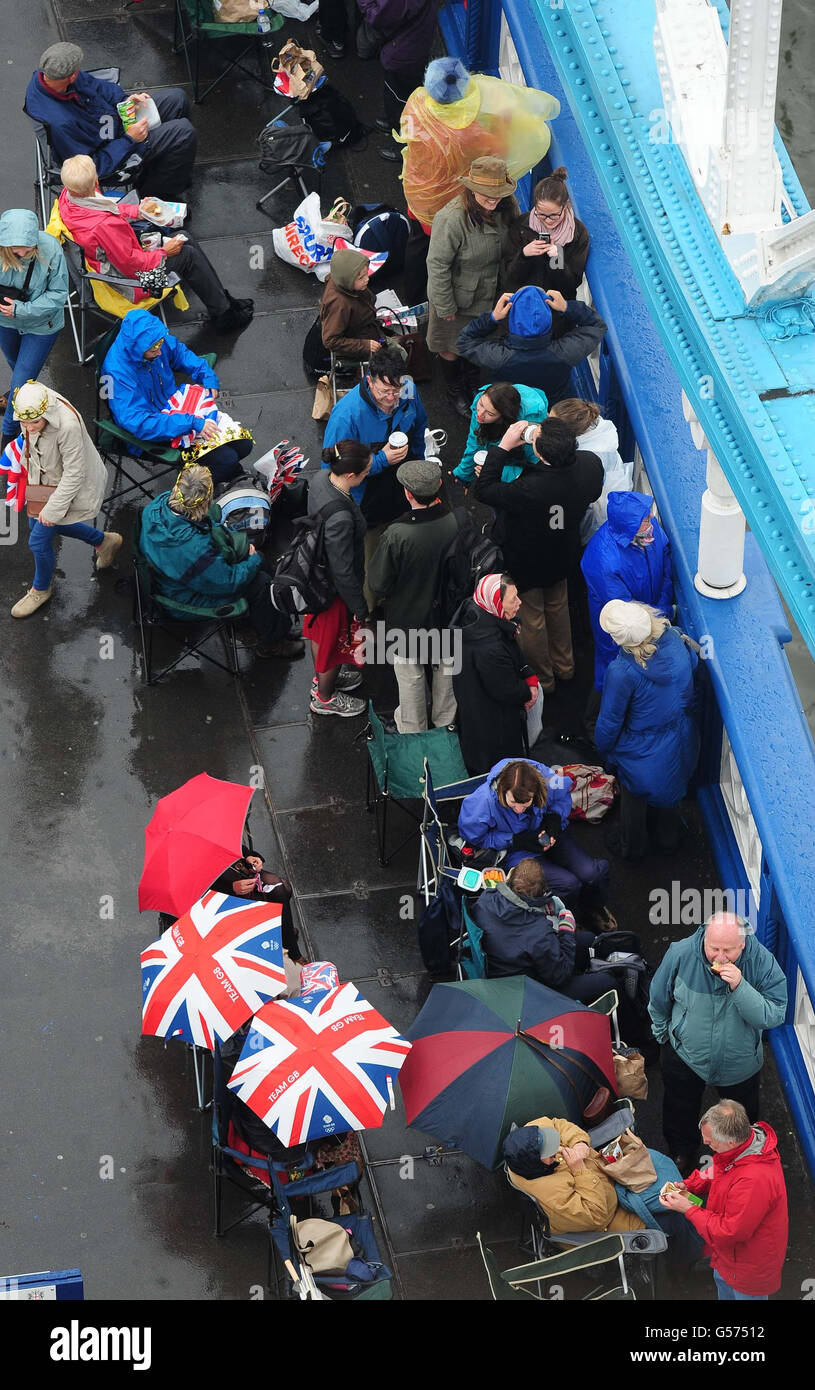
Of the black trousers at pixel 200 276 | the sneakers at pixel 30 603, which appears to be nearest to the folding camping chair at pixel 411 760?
the sneakers at pixel 30 603

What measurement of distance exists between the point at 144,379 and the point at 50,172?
92.7 inches

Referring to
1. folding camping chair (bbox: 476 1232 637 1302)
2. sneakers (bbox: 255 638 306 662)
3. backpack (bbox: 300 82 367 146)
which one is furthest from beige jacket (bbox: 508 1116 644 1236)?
backpack (bbox: 300 82 367 146)

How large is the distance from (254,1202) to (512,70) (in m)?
7.88

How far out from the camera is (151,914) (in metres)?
9.79

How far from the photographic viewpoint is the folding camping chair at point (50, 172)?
39.7 feet

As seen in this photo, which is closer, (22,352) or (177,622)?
(177,622)

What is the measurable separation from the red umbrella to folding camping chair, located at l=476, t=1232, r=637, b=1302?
2.02 metres

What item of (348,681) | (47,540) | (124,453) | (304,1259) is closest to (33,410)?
(47,540)

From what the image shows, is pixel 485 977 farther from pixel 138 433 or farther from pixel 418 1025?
pixel 138 433

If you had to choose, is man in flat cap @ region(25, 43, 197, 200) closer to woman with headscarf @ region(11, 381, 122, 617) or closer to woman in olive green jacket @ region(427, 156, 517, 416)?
woman in olive green jacket @ region(427, 156, 517, 416)

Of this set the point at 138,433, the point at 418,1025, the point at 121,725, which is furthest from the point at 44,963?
the point at 138,433

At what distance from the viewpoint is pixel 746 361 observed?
7996 millimetres

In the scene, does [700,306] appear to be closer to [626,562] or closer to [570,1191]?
[626,562]

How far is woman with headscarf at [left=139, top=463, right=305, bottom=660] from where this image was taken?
9852 mm
